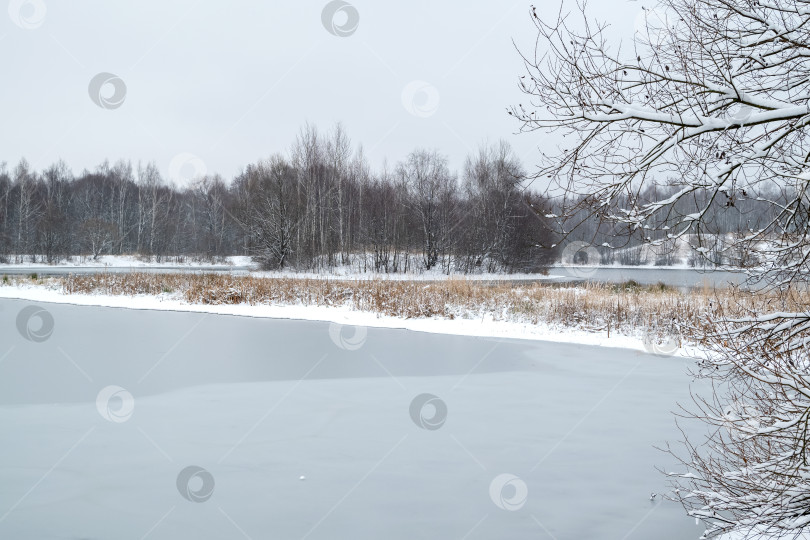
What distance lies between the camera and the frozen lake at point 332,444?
4367 mm

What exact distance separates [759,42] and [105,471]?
234 inches

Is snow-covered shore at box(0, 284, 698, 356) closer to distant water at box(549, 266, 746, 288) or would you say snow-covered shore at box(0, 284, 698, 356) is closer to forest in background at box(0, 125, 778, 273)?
distant water at box(549, 266, 746, 288)

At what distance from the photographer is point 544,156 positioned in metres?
3.64

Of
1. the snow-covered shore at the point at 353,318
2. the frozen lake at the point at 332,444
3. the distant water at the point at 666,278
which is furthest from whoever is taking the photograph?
the distant water at the point at 666,278

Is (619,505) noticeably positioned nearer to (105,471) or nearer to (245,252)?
(105,471)

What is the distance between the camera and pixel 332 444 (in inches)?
236

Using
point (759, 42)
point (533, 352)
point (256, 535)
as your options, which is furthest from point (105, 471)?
point (533, 352)

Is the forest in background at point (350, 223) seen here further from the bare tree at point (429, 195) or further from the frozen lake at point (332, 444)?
the frozen lake at point (332, 444)

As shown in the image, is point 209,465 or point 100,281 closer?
point 209,465

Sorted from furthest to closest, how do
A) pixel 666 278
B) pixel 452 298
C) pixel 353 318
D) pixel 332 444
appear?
pixel 666 278 → pixel 452 298 → pixel 353 318 → pixel 332 444

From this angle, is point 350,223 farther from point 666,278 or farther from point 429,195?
point 666,278

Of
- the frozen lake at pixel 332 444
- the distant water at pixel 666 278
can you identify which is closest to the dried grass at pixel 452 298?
the distant water at pixel 666 278

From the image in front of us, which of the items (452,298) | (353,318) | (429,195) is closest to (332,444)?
(353,318)

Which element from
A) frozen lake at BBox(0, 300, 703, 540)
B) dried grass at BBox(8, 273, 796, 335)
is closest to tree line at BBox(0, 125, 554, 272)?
dried grass at BBox(8, 273, 796, 335)
